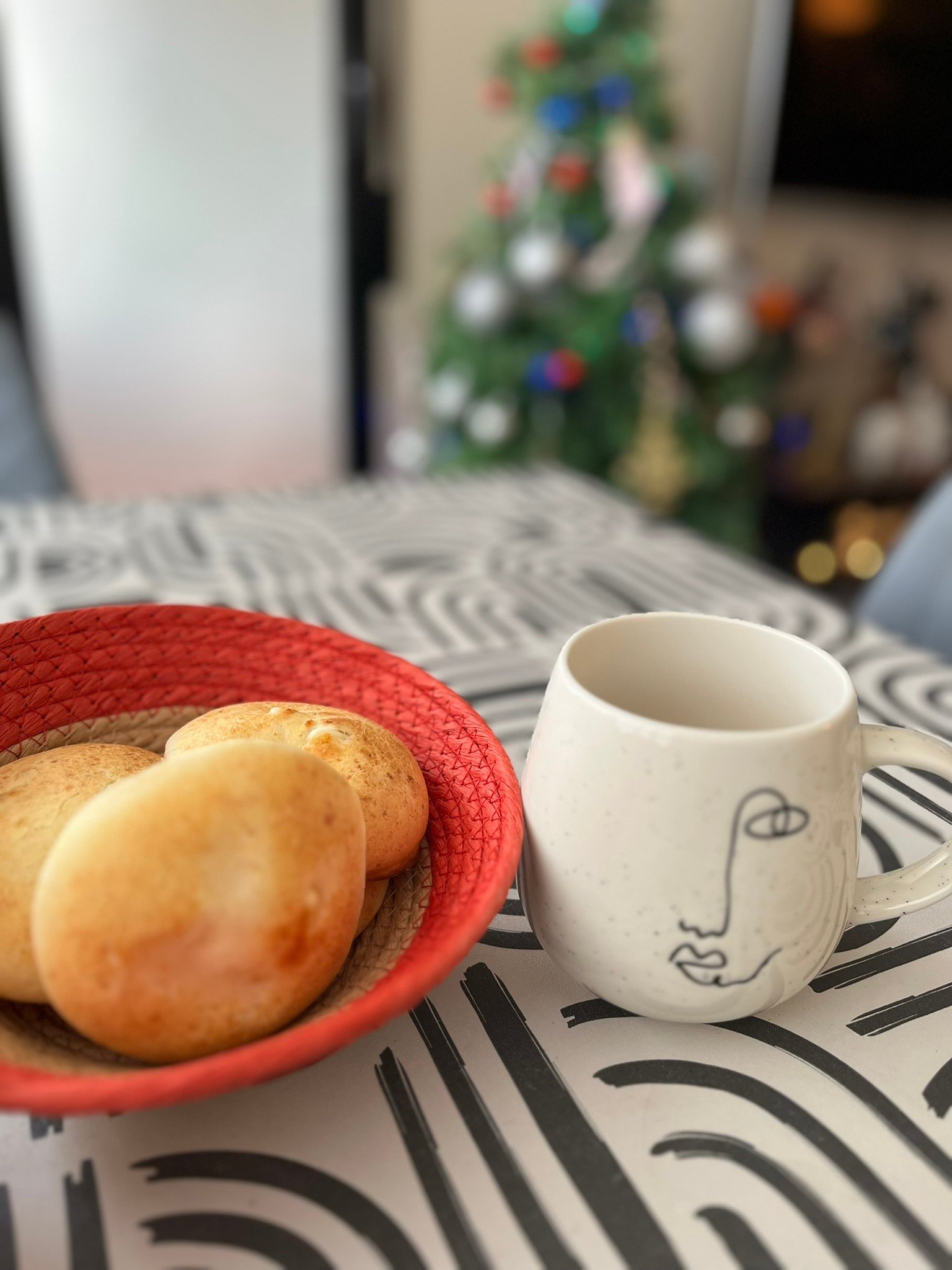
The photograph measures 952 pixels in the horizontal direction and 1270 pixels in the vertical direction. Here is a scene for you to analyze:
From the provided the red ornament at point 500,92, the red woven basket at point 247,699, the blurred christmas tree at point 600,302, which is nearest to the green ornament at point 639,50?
the blurred christmas tree at point 600,302

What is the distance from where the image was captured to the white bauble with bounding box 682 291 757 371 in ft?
6.03

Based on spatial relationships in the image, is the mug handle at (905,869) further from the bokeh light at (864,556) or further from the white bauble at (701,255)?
the bokeh light at (864,556)

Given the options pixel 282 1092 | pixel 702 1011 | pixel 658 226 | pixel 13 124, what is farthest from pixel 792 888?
pixel 13 124

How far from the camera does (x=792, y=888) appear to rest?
281mm

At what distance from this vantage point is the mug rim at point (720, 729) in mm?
265

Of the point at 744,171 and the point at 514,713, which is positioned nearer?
the point at 514,713

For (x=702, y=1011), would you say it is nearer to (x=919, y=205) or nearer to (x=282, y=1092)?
(x=282, y=1092)

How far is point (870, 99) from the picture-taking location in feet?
7.34

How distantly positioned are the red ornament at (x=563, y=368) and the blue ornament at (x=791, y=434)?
2.17 feet

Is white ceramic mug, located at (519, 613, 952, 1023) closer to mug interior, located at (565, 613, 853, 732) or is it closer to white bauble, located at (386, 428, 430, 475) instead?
mug interior, located at (565, 613, 853, 732)

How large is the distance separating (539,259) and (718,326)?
350mm

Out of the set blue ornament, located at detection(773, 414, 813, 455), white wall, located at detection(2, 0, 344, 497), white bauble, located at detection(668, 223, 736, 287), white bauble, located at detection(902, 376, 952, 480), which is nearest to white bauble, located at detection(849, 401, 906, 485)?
white bauble, located at detection(902, 376, 952, 480)

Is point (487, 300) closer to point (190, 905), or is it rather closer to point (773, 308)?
point (773, 308)

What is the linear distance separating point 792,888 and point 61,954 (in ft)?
0.63
